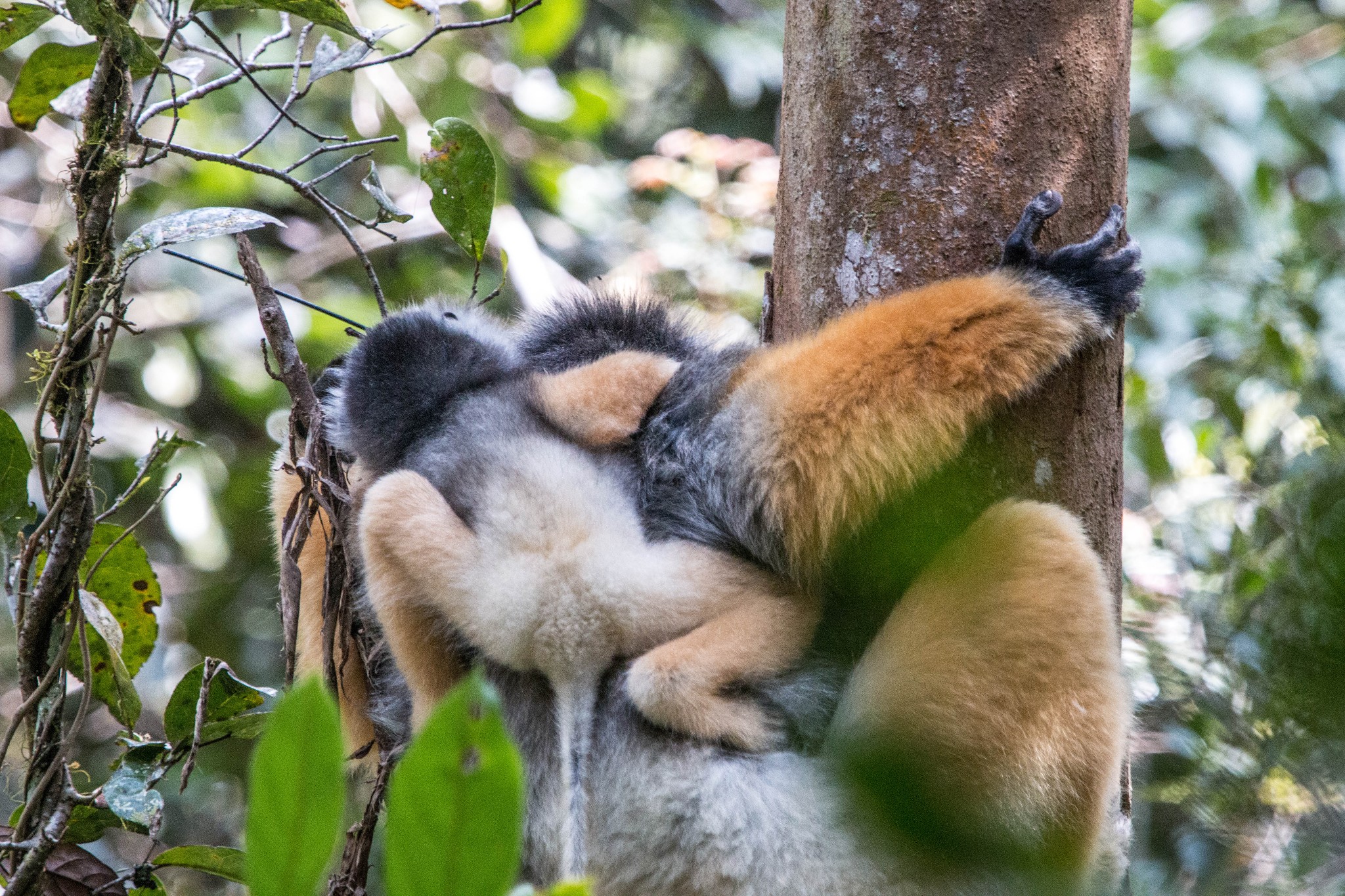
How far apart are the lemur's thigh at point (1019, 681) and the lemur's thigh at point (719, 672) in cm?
17

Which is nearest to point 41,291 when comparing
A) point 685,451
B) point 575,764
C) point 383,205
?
point 383,205

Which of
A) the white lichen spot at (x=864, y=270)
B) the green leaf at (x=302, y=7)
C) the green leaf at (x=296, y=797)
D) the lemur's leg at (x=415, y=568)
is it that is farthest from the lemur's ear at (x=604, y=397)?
the green leaf at (x=296, y=797)

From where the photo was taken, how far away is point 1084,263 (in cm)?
225

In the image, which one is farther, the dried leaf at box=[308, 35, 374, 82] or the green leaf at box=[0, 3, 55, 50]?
the dried leaf at box=[308, 35, 374, 82]

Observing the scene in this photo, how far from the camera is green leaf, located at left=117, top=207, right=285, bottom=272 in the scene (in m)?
2.31

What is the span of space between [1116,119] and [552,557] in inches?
60.6

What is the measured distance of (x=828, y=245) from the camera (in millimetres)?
2459

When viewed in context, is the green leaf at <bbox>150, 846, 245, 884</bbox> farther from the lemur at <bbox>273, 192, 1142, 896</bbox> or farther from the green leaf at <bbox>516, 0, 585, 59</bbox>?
the green leaf at <bbox>516, 0, 585, 59</bbox>

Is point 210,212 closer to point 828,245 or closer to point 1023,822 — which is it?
point 828,245

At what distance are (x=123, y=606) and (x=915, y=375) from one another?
204cm

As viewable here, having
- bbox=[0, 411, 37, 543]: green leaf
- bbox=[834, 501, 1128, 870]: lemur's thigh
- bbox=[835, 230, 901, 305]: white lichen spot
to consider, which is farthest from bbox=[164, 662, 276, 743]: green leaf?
bbox=[835, 230, 901, 305]: white lichen spot

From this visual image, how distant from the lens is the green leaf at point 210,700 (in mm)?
2531

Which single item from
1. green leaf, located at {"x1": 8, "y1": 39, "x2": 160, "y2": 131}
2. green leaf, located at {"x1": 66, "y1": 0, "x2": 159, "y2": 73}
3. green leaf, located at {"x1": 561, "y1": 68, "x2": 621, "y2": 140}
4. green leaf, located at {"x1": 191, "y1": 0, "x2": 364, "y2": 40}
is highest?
green leaf, located at {"x1": 561, "y1": 68, "x2": 621, "y2": 140}

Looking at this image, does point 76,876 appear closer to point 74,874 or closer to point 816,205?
point 74,874
